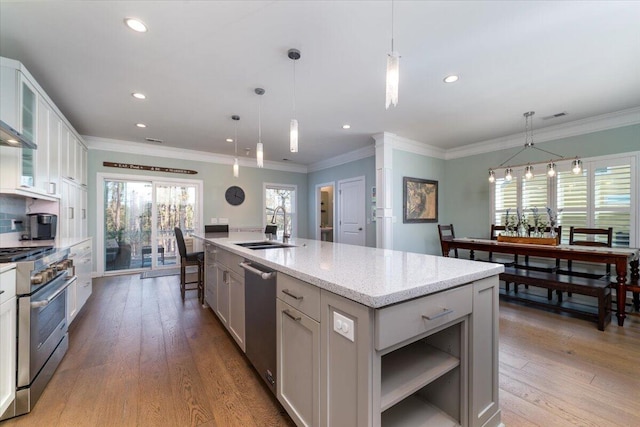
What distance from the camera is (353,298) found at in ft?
3.19

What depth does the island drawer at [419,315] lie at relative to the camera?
95 centimetres

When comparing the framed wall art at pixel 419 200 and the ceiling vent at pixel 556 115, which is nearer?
the ceiling vent at pixel 556 115

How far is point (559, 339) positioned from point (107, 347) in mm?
4166

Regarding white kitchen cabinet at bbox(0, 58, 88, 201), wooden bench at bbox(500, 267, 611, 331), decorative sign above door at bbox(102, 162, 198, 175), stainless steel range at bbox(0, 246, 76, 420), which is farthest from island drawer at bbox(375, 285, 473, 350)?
decorative sign above door at bbox(102, 162, 198, 175)

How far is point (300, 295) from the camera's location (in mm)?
1297

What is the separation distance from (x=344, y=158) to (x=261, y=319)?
15.8 ft

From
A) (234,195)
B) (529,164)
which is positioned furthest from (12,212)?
(529,164)

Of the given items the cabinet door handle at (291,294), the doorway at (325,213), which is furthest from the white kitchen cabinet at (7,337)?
the doorway at (325,213)

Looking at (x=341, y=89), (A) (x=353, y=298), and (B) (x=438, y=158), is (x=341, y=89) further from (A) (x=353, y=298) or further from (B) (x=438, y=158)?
(B) (x=438, y=158)

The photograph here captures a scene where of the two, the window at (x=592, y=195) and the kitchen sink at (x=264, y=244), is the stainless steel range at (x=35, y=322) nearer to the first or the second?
the kitchen sink at (x=264, y=244)

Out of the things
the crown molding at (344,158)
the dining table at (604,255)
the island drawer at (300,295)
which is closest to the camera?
the island drawer at (300,295)

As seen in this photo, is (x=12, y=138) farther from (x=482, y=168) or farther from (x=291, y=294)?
(x=482, y=168)

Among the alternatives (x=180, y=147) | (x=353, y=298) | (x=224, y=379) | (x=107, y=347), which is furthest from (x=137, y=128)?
(x=353, y=298)

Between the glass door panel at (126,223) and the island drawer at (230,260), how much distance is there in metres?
3.44
